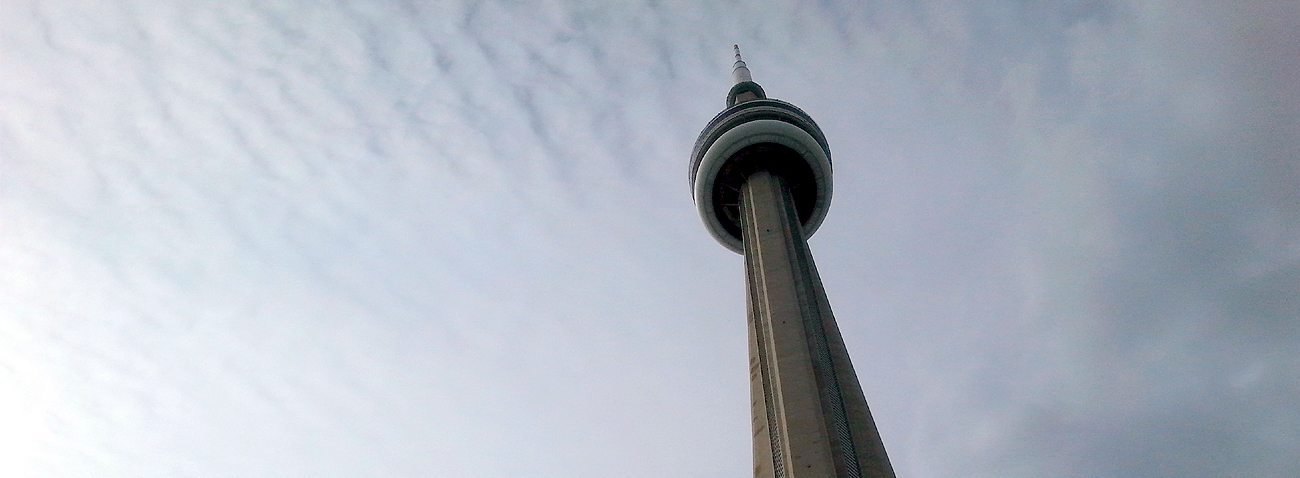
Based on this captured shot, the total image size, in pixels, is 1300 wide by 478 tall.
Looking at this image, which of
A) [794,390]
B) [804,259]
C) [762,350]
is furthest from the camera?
[804,259]

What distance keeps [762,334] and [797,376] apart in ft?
19.5

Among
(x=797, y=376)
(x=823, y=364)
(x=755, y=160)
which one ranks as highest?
(x=755, y=160)

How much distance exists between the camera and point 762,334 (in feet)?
142

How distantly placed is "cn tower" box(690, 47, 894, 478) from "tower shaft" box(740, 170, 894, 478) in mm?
53

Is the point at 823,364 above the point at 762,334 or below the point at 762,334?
below

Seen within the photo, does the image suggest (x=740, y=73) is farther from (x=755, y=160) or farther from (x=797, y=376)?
(x=797, y=376)

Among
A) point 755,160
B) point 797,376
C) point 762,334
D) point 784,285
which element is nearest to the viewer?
point 797,376

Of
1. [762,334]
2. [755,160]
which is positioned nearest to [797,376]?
[762,334]

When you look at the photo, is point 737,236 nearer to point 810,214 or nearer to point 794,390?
point 810,214

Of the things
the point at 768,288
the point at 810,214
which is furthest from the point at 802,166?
the point at 768,288

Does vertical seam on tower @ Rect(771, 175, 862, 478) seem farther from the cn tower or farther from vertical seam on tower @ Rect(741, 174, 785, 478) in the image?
vertical seam on tower @ Rect(741, 174, 785, 478)

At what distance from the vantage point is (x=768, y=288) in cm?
4306

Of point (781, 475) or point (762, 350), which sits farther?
point (762, 350)

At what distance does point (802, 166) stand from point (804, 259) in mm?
11316
